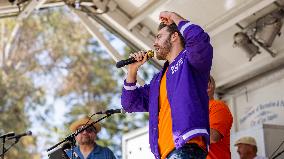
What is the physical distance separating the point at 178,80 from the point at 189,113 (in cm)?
24

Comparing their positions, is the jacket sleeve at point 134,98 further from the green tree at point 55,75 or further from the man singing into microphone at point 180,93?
the green tree at point 55,75

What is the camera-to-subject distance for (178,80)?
3.53m

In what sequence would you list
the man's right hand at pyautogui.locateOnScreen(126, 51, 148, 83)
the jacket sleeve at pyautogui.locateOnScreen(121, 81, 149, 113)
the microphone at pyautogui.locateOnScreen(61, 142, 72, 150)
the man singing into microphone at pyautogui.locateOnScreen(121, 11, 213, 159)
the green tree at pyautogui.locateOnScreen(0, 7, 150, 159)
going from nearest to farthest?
the man singing into microphone at pyautogui.locateOnScreen(121, 11, 213, 159) < the man's right hand at pyautogui.locateOnScreen(126, 51, 148, 83) < the jacket sleeve at pyautogui.locateOnScreen(121, 81, 149, 113) < the microphone at pyautogui.locateOnScreen(61, 142, 72, 150) < the green tree at pyautogui.locateOnScreen(0, 7, 150, 159)

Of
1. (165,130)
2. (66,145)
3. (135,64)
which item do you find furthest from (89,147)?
(165,130)

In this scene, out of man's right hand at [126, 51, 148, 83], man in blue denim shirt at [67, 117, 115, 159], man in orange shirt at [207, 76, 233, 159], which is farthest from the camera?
man in blue denim shirt at [67, 117, 115, 159]

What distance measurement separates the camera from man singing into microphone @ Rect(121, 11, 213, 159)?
3.35m

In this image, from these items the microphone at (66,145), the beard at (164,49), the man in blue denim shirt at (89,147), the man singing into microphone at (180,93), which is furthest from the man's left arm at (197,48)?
the man in blue denim shirt at (89,147)

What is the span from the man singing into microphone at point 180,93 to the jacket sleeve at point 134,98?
0.20 meters

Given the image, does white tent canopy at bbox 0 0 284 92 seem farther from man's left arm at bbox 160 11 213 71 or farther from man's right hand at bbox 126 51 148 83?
man's left arm at bbox 160 11 213 71

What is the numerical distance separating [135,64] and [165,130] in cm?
62

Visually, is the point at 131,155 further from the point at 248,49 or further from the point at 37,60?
the point at 37,60

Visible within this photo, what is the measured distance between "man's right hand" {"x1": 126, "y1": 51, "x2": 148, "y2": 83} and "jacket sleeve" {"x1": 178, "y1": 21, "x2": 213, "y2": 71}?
1.41 feet

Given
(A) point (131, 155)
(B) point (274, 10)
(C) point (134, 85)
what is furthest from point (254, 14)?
(C) point (134, 85)

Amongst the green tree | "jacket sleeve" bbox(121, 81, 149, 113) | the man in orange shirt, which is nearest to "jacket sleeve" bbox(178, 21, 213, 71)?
"jacket sleeve" bbox(121, 81, 149, 113)
